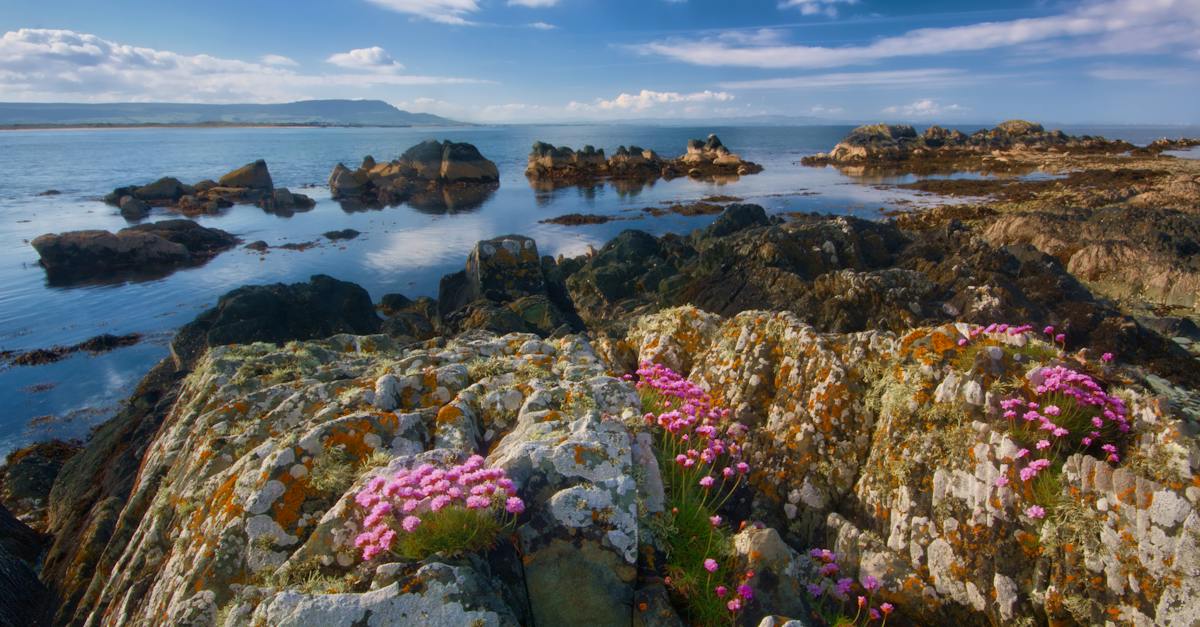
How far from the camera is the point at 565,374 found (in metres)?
7.60

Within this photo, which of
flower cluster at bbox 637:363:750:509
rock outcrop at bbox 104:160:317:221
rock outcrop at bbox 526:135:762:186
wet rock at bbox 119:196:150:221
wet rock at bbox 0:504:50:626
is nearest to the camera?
flower cluster at bbox 637:363:750:509

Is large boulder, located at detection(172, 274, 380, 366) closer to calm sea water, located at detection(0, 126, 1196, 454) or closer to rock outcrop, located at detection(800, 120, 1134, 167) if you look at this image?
calm sea water, located at detection(0, 126, 1196, 454)

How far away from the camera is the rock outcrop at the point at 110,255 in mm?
34000

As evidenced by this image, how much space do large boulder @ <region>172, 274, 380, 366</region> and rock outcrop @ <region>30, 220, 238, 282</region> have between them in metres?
21.2

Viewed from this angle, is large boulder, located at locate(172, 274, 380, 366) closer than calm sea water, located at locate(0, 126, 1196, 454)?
Yes

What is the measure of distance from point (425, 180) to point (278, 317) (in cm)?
6591

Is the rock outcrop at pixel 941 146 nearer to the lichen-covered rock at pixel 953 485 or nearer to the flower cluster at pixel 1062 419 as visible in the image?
the lichen-covered rock at pixel 953 485

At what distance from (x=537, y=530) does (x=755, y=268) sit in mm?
13193

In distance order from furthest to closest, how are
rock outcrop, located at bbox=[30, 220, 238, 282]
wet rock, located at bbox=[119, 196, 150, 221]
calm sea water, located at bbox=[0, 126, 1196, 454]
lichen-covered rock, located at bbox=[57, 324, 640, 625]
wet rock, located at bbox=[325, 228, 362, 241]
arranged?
1. wet rock, located at bbox=[119, 196, 150, 221]
2. wet rock, located at bbox=[325, 228, 362, 241]
3. rock outcrop, located at bbox=[30, 220, 238, 282]
4. calm sea water, located at bbox=[0, 126, 1196, 454]
5. lichen-covered rock, located at bbox=[57, 324, 640, 625]

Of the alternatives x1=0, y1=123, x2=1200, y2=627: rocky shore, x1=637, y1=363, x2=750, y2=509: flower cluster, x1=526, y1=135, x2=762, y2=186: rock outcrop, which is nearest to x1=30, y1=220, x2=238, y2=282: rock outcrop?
x1=0, y1=123, x2=1200, y2=627: rocky shore

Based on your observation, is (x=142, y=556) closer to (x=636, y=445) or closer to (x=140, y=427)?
(x=636, y=445)

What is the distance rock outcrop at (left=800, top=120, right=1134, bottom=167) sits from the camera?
333 ft

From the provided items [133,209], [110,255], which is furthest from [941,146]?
[110,255]

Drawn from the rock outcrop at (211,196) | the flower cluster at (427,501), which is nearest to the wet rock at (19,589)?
the flower cluster at (427,501)
